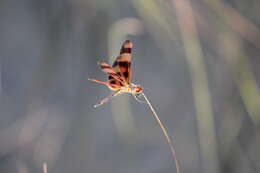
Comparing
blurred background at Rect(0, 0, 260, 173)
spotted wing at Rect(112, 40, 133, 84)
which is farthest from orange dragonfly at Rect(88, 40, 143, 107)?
blurred background at Rect(0, 0, 260, 173)

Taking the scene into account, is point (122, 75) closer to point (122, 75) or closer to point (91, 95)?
point (122, 75)

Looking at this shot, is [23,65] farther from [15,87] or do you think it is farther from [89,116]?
[89,116]

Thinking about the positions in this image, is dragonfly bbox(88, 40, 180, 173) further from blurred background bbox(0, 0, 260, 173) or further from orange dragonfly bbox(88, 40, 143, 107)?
blurred background bbox(0, 0, 260, 173)

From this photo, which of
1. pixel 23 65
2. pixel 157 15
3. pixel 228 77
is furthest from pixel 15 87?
pixel 157 15

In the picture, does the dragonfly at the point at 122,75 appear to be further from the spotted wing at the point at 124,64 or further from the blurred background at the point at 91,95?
the blurred background at the point at 91,95

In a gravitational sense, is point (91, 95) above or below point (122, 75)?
above

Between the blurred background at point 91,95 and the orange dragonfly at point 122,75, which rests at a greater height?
the blurred background at point 91,95

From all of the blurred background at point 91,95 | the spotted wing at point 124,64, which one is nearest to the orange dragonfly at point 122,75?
the spotted wing at point 124,64

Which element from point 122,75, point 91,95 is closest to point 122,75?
point 122,75
